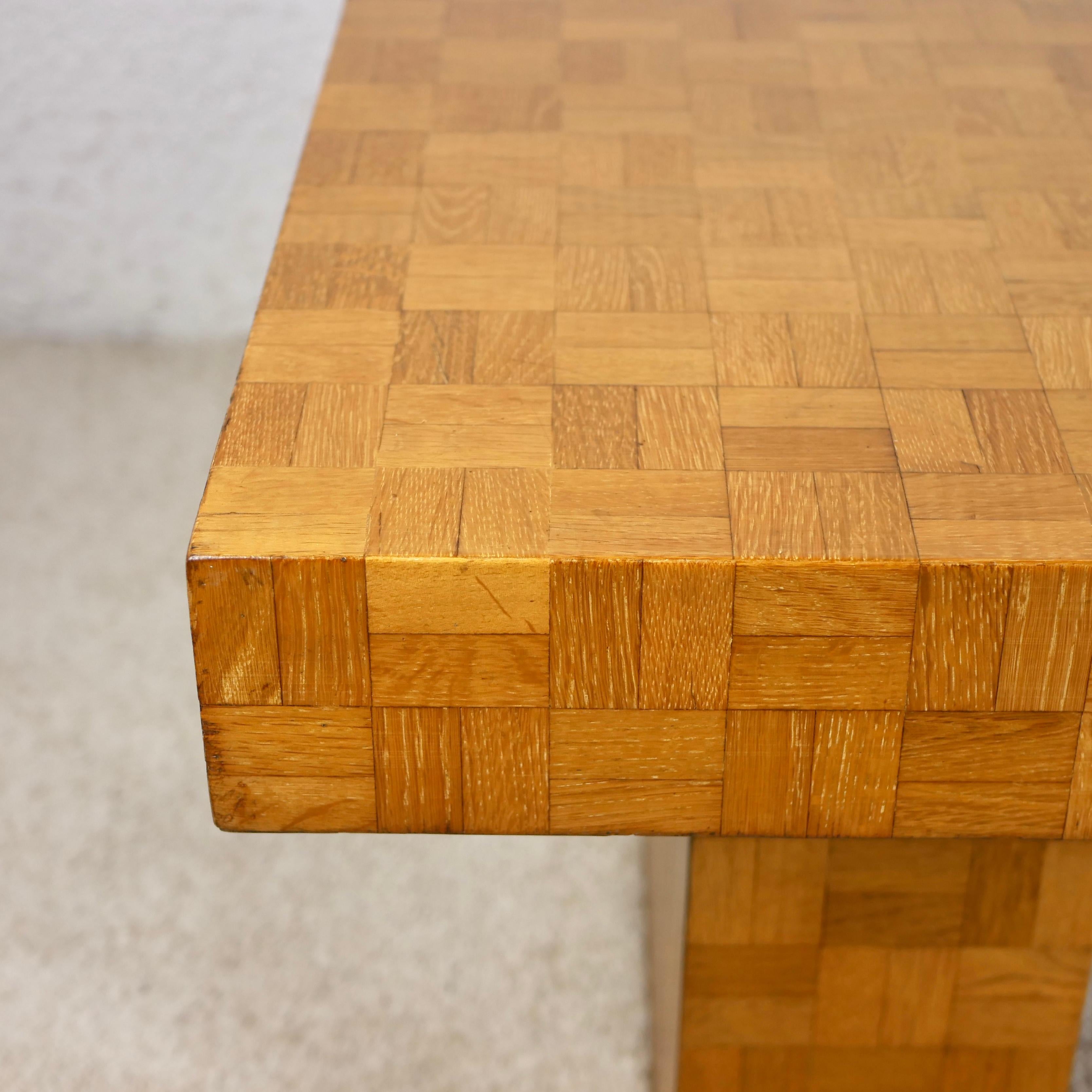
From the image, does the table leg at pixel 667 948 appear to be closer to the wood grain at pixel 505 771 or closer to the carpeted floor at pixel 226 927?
the carpeted floor at pixel 226 927

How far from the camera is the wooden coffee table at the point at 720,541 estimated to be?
1.59ft

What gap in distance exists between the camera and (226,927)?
1020 millimetres

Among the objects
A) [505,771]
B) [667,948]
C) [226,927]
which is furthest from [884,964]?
[226,927]

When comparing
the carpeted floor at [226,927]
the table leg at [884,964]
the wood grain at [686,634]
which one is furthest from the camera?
the carpeted floor at [226,927]

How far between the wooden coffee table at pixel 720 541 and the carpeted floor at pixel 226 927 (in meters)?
0.18

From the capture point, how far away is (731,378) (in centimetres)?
57

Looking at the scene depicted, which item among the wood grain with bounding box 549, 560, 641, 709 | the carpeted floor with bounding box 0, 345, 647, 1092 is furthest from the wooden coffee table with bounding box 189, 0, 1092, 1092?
the carpeted floor with bounding box 0, 345, 647, 1092

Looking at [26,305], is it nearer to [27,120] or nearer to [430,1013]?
[27,120]

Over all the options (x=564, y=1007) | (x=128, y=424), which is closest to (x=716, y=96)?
(x=564, y=1007)

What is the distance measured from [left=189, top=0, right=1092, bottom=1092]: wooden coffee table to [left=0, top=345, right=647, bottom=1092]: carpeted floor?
180mm

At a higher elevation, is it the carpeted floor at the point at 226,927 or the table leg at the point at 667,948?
the table leg at the point at 667,948

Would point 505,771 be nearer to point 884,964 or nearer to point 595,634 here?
point 595,634

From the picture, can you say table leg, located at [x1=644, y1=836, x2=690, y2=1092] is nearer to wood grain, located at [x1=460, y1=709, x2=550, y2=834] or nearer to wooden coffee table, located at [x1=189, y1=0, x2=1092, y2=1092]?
wooden coffee table, located at [x1=189, y1=0, x2=1092, y2=1092]

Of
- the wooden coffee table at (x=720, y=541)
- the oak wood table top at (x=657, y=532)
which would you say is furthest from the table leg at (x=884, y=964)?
the oak wood table top at (x=657, y=532)
